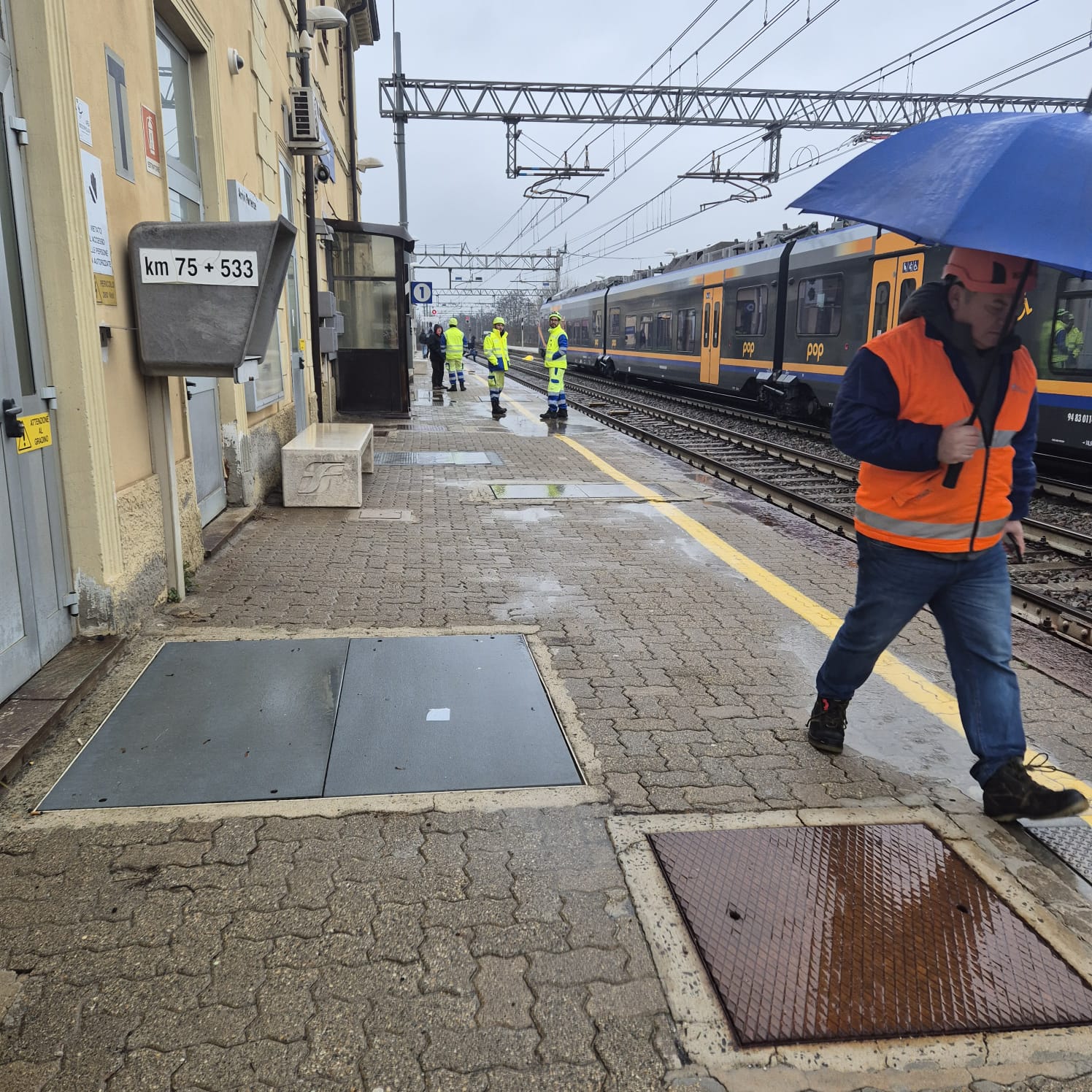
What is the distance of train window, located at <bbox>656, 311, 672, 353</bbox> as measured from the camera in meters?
22.9

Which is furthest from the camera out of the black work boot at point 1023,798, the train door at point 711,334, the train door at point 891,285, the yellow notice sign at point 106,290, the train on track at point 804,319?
the train door at point 711,334

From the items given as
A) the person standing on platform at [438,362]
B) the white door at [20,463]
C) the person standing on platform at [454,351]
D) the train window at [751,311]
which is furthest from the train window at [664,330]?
the white door at [20,463]

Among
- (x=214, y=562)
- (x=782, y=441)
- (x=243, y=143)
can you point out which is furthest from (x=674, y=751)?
(x=782, y=441)

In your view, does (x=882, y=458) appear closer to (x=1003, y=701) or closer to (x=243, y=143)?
(x=1003, y=701)

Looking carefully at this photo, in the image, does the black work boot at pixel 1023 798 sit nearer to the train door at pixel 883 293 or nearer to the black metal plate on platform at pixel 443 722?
the black metal plate on platform at pixel 443 722

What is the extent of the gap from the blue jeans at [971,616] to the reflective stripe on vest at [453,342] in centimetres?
2060

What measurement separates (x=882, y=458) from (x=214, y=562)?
184 inches

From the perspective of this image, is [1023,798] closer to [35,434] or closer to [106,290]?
[35,434]

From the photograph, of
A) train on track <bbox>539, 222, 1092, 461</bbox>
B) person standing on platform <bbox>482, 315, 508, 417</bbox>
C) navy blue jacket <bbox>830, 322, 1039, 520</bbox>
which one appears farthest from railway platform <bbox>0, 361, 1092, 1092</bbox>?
person standing on platform <bbox>482, 315, 508, 417</bbox>

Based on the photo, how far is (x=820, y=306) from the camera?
1513cm

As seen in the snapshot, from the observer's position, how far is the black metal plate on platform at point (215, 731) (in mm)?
3158

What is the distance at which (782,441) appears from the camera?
15.0m

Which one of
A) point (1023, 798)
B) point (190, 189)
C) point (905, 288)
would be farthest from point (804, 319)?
point (1023, 798)

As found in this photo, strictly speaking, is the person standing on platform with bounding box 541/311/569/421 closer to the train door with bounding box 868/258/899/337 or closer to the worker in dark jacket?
the train door with bounding box 868/258/899/337
